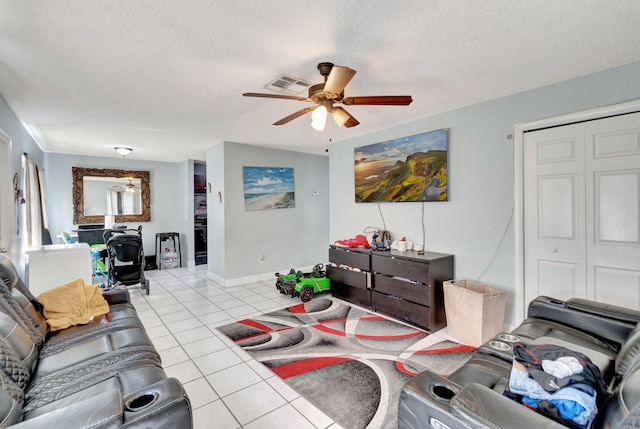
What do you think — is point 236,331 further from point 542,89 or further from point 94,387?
point 542,89

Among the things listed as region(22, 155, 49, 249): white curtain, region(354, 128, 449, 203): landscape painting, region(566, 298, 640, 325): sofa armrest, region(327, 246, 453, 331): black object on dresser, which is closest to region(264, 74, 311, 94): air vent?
region(354, 128, 449, 203): landscape painting

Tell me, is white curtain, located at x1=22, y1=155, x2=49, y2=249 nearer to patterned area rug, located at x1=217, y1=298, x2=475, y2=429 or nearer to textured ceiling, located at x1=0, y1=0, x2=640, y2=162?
textured ceiling, located at x1=0, y1=0, x2=640, y2=162

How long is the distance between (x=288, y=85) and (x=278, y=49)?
1.86 ft

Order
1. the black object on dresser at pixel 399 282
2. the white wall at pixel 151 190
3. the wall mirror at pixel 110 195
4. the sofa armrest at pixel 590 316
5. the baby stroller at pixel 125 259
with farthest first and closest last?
the wall mirror at pixel 110 195, the white wall at pixel 151 190, the baby stroller at pixel 125 259, the black object on dresser at pixel 399 282, the sofa armrest at pixel 590 316

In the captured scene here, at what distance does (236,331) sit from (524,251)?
3044mm

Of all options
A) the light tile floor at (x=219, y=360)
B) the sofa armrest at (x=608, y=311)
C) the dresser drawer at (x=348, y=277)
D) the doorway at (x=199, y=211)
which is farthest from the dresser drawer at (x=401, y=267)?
the doorway at (x=199, y=211)

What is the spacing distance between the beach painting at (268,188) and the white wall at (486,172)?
2489mm

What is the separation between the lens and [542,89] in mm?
2775

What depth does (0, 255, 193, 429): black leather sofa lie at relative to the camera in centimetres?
98

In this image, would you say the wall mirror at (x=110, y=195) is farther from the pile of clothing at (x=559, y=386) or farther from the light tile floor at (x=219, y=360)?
the pile of clothing at (x=559, y=386)

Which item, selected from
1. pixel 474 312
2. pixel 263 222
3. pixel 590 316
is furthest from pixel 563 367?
pixel 263 222

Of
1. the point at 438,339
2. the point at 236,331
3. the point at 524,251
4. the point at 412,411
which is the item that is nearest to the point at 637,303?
the point at 524,251

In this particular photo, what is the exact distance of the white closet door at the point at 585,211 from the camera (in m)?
2.38

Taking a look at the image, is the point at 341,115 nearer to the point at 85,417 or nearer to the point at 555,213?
the point at 555,213
